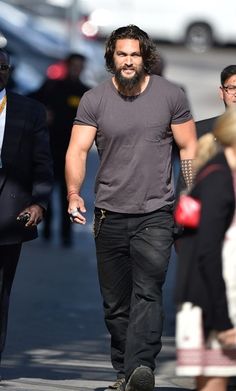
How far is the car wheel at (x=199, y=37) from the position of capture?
34.4 m

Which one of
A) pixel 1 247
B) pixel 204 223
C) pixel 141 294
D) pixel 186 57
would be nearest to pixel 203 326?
pixel 204 223

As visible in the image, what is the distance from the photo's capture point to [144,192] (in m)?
7.65

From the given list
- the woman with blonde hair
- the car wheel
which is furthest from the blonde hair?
the car wheel

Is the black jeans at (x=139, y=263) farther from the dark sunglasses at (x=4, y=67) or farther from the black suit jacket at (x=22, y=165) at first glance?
the dark sunglasses at (x=4, y=67)

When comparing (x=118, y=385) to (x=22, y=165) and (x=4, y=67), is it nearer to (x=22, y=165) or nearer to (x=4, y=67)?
(x=22, y=165)

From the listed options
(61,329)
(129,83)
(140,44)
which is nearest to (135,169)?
(129,83)

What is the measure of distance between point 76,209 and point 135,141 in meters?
0.48

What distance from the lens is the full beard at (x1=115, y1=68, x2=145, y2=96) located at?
762 cm

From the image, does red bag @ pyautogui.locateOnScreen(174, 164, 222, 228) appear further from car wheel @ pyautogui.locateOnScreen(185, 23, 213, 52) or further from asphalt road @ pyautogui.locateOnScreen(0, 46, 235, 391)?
car wheel @ pyautogui.locateOnScreen(185, 23, 213, 52)

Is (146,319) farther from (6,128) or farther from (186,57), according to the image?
(186,57)

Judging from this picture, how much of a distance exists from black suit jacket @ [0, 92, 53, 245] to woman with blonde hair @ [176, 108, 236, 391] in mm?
2432

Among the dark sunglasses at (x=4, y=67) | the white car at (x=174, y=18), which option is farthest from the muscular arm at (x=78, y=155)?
the white car at (x=174, y=18)

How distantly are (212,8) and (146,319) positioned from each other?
27290 mm

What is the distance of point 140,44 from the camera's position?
25.2 ft
